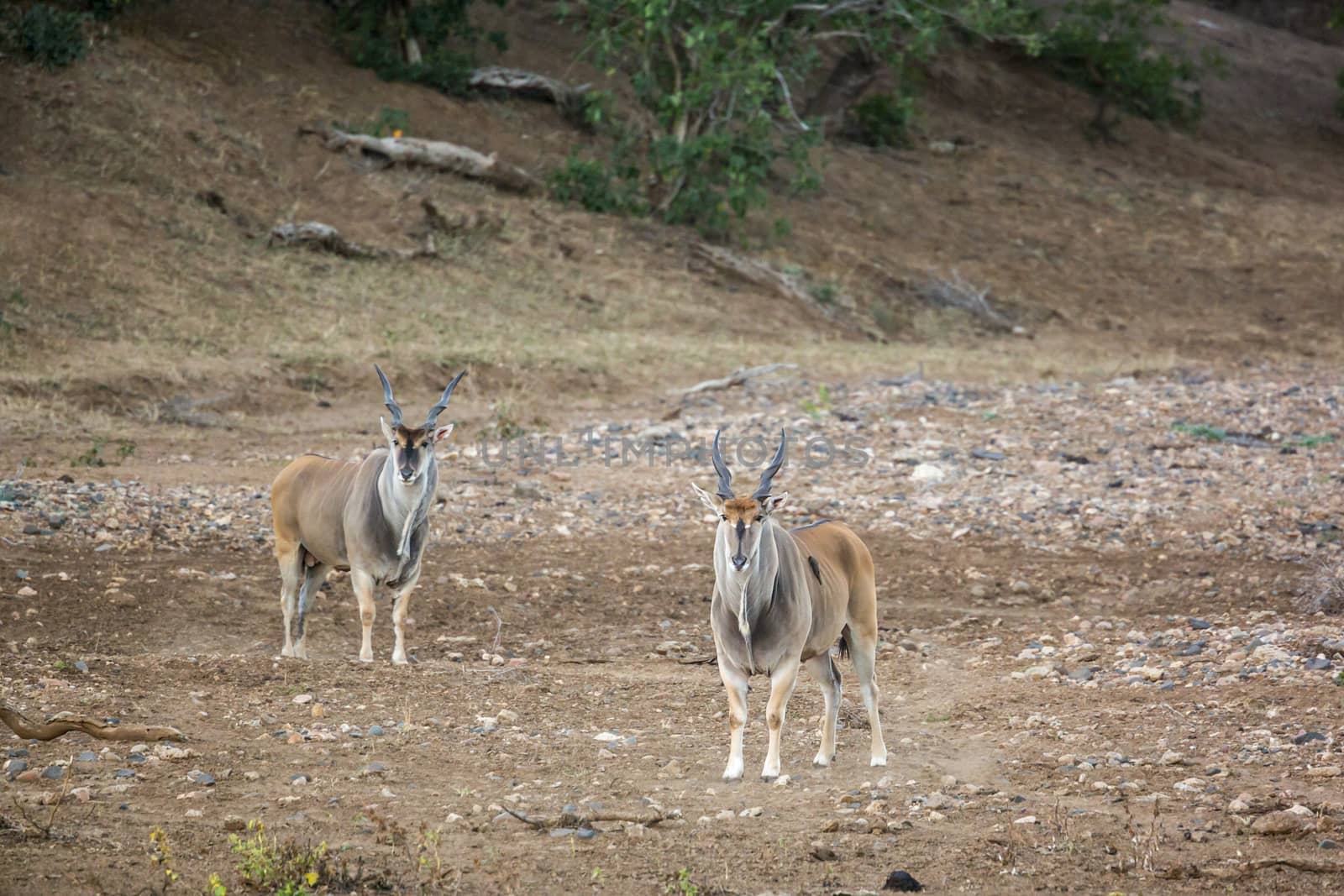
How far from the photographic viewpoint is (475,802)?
565cm

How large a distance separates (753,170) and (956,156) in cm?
842

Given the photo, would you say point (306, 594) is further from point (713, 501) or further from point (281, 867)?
point (281, 867)

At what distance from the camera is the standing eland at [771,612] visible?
6.18m

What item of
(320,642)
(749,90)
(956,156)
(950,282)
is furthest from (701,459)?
(956,156)

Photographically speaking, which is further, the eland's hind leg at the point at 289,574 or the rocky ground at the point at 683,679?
the eland's hind leg at the point at 289,574

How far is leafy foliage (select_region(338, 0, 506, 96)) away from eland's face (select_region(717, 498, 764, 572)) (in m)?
19.3

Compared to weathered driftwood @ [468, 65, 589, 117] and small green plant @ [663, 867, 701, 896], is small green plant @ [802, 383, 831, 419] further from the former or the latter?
weathered driftwood @ [468, 65, 589, 117]

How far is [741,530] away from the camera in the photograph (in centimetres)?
616

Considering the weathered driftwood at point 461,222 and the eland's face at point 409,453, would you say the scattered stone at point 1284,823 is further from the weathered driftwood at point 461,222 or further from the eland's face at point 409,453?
the weathered driftwood at point 461,222

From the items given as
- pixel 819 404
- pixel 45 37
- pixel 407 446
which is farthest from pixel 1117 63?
pixel 407 446

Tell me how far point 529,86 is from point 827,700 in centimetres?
2014

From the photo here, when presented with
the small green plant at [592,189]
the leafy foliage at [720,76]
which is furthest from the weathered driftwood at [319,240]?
the leafy foliage at [720,76]

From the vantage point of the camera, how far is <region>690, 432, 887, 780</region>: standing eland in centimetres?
618

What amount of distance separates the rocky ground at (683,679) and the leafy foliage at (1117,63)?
18.4 metres
